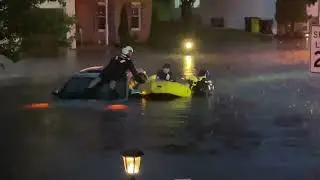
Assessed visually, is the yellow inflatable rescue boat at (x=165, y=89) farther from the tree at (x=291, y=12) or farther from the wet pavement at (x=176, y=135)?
the tree at (x=291, y=12)

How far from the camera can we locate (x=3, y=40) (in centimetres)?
1163

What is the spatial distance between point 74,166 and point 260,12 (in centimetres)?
5299

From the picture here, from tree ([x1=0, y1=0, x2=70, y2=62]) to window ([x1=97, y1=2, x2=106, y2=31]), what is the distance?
35378mm

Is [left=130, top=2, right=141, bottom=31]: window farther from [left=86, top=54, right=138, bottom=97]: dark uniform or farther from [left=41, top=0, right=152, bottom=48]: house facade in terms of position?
[left=86, top=54, right=138, bottom=97]: dark uniform

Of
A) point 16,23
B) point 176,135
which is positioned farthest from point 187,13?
point 16,23

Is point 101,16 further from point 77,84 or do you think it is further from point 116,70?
point 116,70

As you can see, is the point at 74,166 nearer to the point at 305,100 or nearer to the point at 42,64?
the point at 305,100

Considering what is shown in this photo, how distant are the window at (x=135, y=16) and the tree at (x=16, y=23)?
37.0 metres

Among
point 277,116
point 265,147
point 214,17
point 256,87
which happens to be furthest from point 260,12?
point 265,147

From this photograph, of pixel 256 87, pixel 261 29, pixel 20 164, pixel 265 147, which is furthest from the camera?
pixel 261 29

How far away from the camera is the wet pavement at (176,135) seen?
11.9m

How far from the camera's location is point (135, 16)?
49.2 metres

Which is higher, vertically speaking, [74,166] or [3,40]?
[3,40]

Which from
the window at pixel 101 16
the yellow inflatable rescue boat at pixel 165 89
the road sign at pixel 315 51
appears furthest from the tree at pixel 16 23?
the window at pixel 101 16
